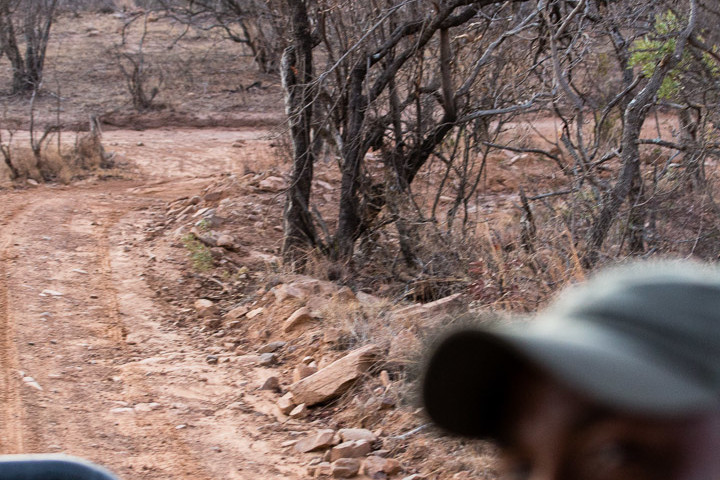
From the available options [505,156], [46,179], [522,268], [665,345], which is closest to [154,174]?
[46,179]

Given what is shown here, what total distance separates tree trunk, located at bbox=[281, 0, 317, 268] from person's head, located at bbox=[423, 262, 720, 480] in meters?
5.68

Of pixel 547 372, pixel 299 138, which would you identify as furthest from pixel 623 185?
pixel 547 372

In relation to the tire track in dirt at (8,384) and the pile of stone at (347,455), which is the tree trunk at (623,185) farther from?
the tire track in dirt at (8,384)

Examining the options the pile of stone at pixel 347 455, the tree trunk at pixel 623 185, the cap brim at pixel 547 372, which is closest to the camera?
the cap brim at pixel 547 372

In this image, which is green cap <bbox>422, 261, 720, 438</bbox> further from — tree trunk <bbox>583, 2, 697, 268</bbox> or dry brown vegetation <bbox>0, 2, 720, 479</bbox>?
tree trunk <bbox>583, 2, 697, 268</bbox>

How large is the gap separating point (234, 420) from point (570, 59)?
410cm

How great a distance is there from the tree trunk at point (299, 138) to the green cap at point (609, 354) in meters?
5.67

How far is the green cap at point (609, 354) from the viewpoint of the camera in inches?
21.5

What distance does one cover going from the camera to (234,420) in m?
4.36

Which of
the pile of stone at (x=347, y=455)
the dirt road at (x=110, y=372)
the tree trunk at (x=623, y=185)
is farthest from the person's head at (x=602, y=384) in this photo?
the tree trunk at (x=623, y=185)

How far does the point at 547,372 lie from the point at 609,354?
5 cm

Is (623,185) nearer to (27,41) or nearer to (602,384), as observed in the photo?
(602,384)

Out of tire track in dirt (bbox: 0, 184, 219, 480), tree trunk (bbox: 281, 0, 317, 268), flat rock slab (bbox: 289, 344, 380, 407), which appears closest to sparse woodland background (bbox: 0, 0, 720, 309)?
tree trunk (bbox: 281, 0, 317, 268)

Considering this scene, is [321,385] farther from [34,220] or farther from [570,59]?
[34,220]
